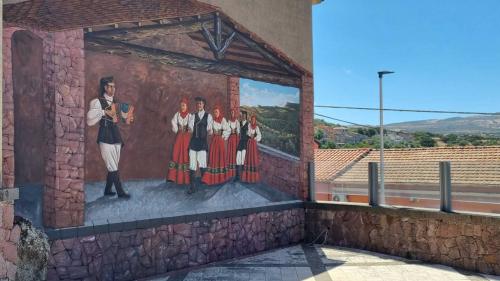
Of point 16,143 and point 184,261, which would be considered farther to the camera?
point 184,261

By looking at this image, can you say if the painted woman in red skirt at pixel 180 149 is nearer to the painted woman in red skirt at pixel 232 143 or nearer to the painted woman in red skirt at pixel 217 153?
the painted woman in red skirt at pixel 217 153

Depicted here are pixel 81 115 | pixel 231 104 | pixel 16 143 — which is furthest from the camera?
pixel 231 104

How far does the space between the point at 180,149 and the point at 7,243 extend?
3.97m

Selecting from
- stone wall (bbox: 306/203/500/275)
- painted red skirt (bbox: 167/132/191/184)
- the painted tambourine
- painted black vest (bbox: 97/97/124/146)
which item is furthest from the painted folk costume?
painted black vest (bbox: 97/97/124/146)

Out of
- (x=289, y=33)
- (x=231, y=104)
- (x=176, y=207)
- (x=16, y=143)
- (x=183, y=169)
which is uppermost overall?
(x=289, y=33)

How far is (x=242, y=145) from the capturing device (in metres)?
10.6

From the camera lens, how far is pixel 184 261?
8938 mm

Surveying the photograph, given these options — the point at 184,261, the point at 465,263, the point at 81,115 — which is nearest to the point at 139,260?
the point at 184,261

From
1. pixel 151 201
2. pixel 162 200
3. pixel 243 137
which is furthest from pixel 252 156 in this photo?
pixel 151 201

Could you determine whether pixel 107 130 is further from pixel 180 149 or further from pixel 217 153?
pixel 217 153

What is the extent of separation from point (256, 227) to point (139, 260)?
130 inches

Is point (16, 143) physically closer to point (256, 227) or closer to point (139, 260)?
point (139, 260)

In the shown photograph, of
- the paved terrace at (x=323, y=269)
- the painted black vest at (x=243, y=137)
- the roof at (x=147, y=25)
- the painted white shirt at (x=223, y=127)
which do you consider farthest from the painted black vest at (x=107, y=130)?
the painted black vest at (x=243, y=137)

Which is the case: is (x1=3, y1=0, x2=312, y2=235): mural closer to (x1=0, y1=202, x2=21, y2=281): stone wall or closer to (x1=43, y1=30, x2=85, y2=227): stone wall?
(x1=43, y1=30, x2=85, y2=227): stone wall
